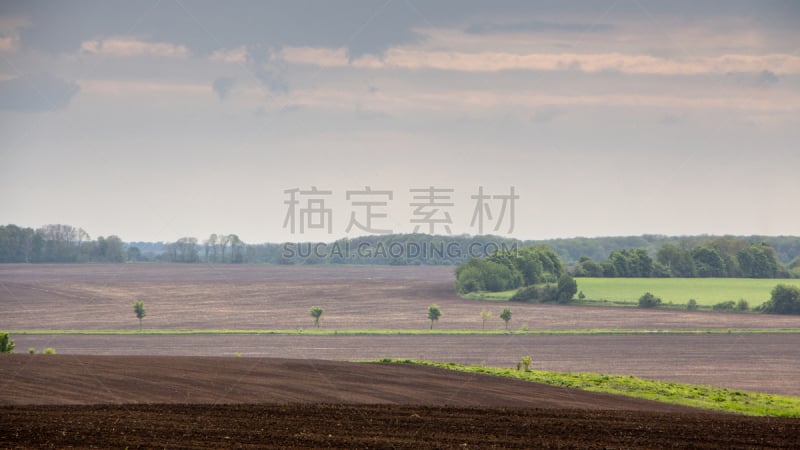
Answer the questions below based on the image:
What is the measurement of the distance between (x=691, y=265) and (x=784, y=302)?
26.0 metres

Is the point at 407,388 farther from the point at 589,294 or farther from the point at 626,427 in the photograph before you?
the point at 589,294

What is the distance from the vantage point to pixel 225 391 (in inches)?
979

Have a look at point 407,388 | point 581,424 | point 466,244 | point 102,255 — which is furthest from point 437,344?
point 102,255

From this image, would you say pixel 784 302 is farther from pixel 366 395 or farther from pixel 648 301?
pixel 366 395

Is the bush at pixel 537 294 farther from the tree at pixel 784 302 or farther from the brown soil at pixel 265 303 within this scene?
the tree at pixel 784 302

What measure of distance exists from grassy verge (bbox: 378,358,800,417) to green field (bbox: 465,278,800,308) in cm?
7413

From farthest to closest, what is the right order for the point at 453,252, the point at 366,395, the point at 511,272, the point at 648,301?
the point at 453,252
the point at 511,272
the point at 648,301
the point at 366,395

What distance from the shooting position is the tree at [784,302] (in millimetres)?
103375

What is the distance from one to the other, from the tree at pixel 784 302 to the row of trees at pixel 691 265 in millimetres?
23321

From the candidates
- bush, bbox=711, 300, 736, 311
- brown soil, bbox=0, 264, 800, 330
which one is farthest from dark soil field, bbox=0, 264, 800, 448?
bush, bbox=711, 300, 736, 311

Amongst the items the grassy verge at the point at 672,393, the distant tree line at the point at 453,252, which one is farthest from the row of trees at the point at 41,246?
the grassy verge at the point at 672,393

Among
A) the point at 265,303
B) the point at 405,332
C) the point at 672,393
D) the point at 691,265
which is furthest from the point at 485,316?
the point at 672,393

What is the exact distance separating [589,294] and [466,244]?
5036cm

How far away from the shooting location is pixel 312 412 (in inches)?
842
